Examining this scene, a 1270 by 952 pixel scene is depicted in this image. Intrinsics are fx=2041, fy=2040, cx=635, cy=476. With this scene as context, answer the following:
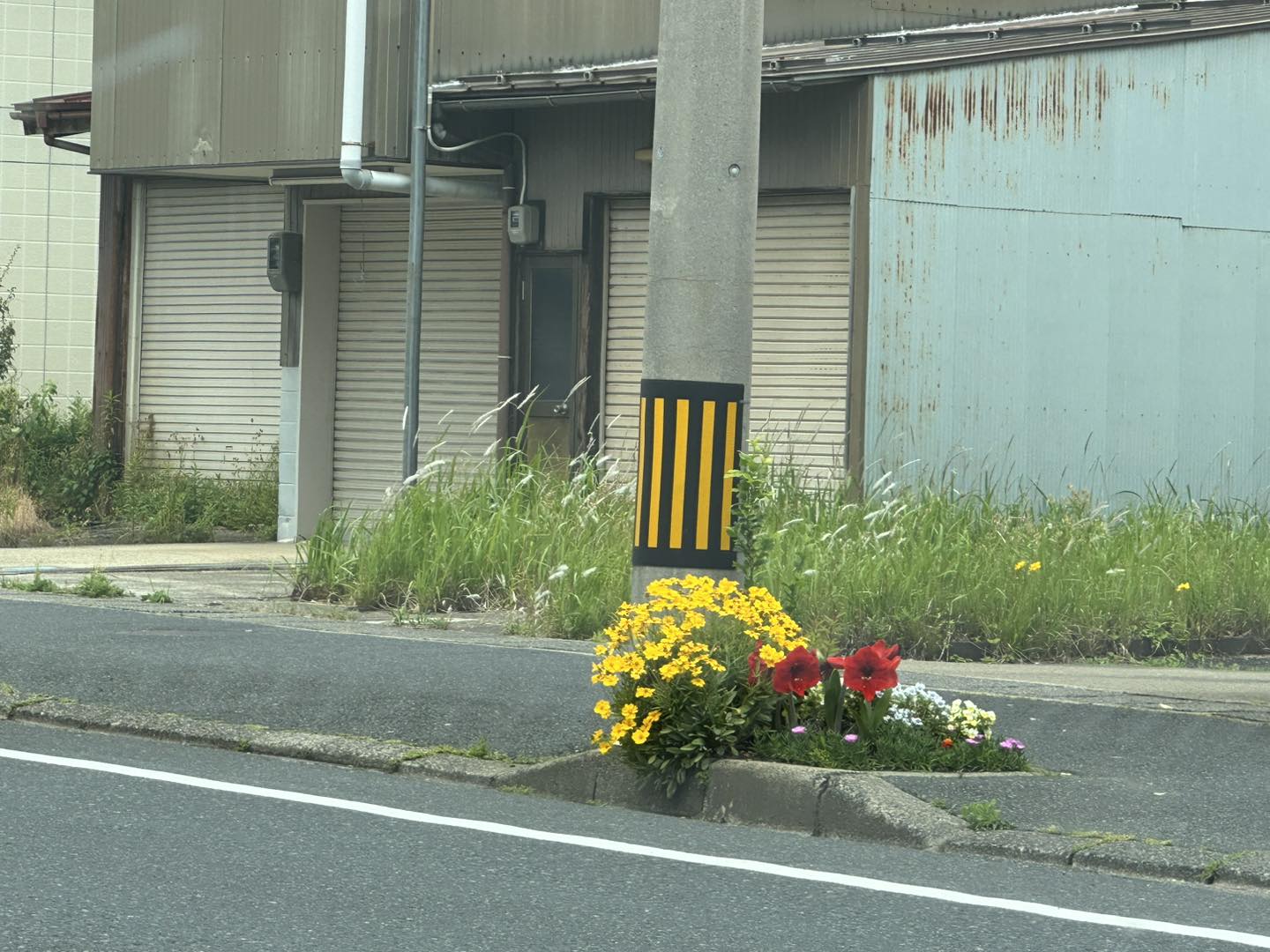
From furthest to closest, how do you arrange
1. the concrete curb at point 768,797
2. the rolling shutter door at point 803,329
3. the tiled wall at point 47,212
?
the tiled wall at point 47,212, the rolling shutter door at point 803,329, the concrete curb at point 768,797

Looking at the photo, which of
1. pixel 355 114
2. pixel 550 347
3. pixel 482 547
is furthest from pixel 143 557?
pixel 482 547

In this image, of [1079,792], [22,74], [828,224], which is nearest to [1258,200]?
[828,224]

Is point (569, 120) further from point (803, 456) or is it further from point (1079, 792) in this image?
point (1079, 792)

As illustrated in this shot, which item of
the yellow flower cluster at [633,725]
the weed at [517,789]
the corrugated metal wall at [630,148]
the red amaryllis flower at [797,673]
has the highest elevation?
the corrugated metal wall at [630,148]

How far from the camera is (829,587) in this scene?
11156mm

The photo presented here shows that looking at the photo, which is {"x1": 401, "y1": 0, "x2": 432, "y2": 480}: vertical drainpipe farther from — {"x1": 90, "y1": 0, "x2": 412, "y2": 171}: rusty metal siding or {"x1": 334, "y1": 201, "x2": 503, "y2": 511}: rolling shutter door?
{"x1": 334, "y1": 201, "x2": 503, "y2": 511}: rolling shutter door

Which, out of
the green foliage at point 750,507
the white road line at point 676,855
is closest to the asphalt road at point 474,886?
the white road line at point 676,855

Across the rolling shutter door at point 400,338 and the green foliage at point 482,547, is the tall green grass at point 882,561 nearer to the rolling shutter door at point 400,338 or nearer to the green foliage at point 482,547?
the green foliage at point 482,547

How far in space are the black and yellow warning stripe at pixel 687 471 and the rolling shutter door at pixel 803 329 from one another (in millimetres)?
6284

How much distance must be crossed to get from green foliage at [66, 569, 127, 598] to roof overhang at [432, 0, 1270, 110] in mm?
4722

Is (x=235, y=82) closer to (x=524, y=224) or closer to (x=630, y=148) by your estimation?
(x=524, y=224)

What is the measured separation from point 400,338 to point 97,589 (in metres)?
5.69

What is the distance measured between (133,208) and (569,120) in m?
5.90

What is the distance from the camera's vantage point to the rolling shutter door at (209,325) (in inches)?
758
